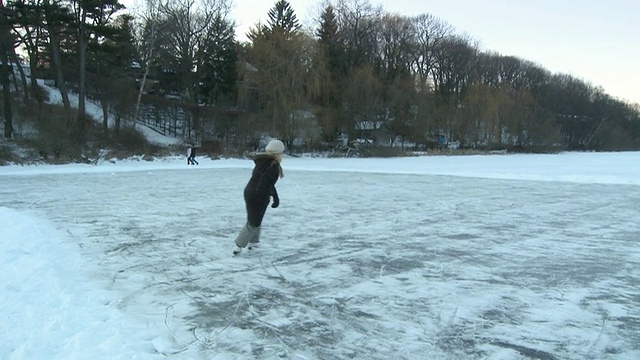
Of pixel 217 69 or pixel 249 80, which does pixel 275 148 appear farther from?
pixel 217 69

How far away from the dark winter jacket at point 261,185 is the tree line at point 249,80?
2194 cm

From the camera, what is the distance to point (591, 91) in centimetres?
8875

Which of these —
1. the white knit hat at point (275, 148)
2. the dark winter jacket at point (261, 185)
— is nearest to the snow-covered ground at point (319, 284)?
the dark winter jacket at point (261, 185)

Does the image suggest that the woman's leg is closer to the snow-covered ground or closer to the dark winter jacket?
the dark winter jacket

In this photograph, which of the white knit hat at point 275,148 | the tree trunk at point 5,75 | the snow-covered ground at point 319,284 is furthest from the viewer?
the tree trunk at point 5,75

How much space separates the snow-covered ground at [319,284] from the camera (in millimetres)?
3533

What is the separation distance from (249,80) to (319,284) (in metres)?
32.1

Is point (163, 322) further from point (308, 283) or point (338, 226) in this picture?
point (338, 226)

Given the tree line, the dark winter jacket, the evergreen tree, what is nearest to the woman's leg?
the dark winter jacket

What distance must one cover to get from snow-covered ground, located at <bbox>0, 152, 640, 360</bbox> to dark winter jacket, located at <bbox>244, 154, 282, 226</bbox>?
62 centimetres

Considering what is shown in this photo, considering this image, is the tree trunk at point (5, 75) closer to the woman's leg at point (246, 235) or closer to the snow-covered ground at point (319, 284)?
the snow-covered ground at point (319, 284)

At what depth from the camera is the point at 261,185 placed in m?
6.07

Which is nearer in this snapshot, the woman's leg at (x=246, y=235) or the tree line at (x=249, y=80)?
the woman's leg at (x=246, y=235)

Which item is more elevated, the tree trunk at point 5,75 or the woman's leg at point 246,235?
the tree trunk at point 5,75
